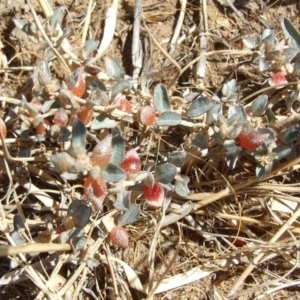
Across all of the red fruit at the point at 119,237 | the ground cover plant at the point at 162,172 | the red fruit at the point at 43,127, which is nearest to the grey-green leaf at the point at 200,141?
the ground cover plant at the point at 162,172

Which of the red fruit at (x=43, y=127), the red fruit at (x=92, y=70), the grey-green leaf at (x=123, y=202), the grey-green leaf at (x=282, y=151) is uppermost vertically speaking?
the red fruit at (x=92, y=70)

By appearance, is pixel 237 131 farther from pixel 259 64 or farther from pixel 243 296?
pixel 243 296

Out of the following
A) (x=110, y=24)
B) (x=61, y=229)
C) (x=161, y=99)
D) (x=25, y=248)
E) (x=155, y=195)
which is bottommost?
(x=61, y=229)

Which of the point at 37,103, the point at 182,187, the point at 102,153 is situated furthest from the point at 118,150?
the point at 37,103

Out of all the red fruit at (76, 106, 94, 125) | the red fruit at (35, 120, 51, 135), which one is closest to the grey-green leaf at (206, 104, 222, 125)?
the red fruit at (76, 106, 94, 125)

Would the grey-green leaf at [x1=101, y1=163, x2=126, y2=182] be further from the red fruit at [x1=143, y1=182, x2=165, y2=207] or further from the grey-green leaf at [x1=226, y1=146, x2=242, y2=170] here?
the grey-green leaf at [x1=226, y1=146, x2=242, y2=170]

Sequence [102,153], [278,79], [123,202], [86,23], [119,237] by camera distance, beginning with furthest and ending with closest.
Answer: [86,23] → [278,79] → [119,237] → [123,202] → [102,153]

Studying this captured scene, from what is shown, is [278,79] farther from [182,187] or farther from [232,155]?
[182,187]

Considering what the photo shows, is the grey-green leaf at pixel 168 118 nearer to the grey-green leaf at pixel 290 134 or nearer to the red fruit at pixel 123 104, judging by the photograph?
the red fruit at pixel 123 104
